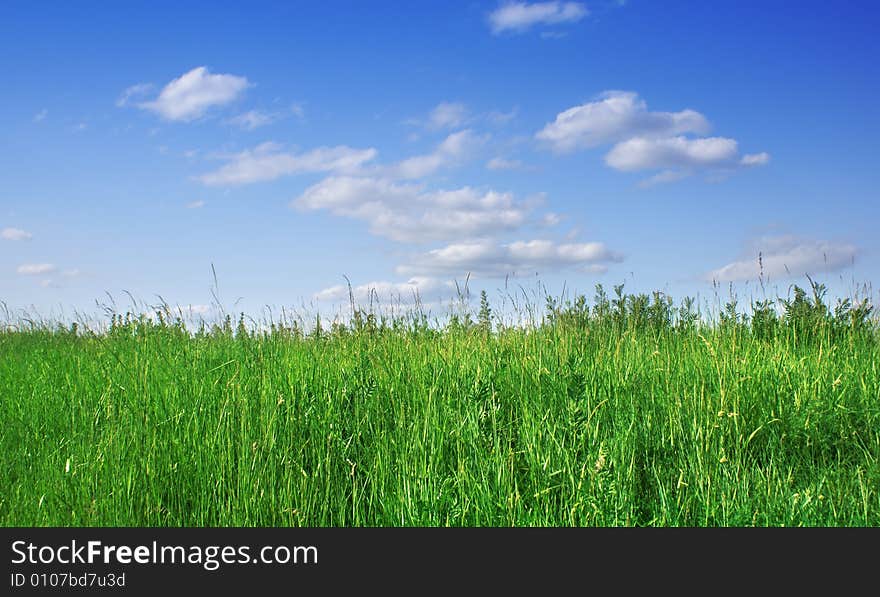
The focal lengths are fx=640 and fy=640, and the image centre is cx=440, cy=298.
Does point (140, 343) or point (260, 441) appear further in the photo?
point (140, 343)

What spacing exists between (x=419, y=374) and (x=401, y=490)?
1.54m

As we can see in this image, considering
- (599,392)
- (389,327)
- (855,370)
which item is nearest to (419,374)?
(599,392)

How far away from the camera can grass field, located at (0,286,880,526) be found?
138 inches

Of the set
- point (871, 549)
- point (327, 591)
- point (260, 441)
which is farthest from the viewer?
point (260, 441)

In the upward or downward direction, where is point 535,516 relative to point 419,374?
downward

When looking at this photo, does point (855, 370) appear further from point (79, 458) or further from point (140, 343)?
point (140, 343)

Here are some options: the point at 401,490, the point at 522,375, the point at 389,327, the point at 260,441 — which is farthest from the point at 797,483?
the point at 389,327

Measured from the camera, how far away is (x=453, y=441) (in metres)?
4.09

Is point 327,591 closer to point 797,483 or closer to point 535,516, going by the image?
point 535,516

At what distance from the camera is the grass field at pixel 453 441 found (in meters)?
3.49

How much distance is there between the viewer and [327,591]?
2.74m

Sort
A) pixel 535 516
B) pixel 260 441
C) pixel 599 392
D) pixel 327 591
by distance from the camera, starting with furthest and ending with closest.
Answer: pixel 599 392, pixel 260 441, pixel 535 516, pixel 327 591

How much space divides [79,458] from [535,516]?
2.97 m

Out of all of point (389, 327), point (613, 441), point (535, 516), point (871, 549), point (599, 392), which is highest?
point (389, 327)
